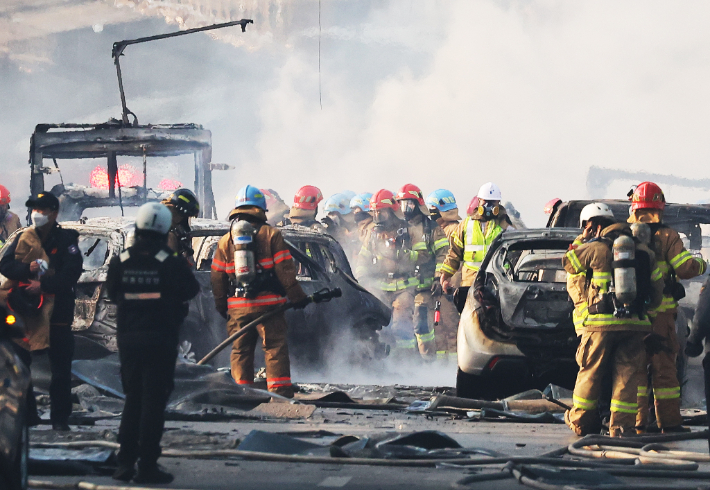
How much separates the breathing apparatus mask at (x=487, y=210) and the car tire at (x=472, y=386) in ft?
9.45

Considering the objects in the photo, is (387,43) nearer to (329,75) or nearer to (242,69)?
(329,75)

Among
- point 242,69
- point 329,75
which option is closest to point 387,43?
point 329,75

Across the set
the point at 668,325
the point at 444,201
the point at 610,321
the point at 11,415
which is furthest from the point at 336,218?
the point at 11,415

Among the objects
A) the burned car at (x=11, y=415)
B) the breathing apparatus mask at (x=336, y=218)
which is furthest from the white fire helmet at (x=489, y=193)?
the burned car at (x=11, y=415)

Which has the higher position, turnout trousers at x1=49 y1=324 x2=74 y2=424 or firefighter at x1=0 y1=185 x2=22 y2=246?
firefighter at x1=0 y1=185 x2=22 y2=246

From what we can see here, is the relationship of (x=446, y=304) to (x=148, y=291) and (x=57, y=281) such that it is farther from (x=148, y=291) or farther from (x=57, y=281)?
(x=148, y=291)

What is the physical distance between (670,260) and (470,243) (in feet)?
12.7

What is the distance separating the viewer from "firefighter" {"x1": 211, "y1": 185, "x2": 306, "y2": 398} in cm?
952

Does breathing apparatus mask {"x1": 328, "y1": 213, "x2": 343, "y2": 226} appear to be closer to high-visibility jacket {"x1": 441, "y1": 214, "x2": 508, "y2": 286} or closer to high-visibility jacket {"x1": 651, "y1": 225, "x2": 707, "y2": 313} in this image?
high-visibility jacket {"x1": 441, "y1": 214, "x2": 508, "y2": 286}

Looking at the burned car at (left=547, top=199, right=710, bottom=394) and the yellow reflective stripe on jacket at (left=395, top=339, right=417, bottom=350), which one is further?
the yellow reflective stripe on jacket at (left=395, top=339, right=417, bottom=350)

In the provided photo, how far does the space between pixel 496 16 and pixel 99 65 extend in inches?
539

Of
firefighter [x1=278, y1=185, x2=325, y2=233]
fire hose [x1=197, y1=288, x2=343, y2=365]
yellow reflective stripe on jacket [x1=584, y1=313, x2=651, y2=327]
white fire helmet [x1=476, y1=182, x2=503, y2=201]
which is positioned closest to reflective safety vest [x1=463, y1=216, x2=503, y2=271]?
white fire helmet [x1=476, y1=182, x2=503, y2=201]

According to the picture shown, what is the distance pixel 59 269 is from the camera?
26.4 feet

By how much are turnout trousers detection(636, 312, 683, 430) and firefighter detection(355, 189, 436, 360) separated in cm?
688
